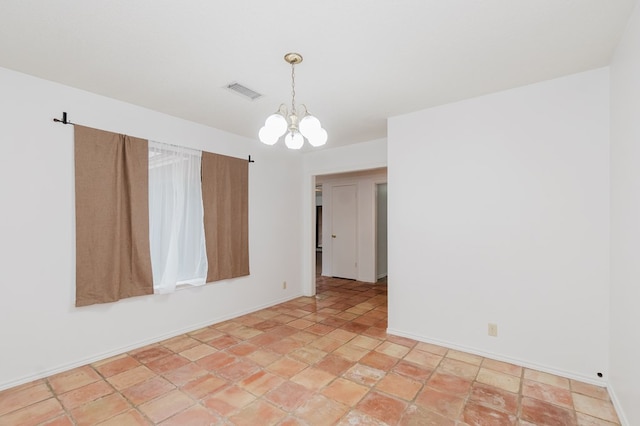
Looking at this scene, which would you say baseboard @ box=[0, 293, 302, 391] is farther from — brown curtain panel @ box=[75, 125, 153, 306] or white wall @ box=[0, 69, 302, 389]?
brown curtain panel @ box=[75, 125, 153, 306]

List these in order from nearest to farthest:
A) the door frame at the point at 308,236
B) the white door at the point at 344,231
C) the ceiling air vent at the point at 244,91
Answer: the ceiling air vent at the point at 244,91
the door frame at the point at 308,236
the white door at the point at 344,231

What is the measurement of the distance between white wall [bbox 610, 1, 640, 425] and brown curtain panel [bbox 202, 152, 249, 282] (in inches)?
153

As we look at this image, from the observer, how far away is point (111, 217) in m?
2.98

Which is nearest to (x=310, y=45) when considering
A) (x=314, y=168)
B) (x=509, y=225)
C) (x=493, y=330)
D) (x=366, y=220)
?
(x=509, y=225)

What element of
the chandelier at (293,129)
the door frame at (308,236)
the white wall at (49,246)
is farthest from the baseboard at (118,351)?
the chandelier at (293,129)

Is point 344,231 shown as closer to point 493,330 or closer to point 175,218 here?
point 175,218

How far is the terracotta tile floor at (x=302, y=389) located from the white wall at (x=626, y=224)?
13.2 inches

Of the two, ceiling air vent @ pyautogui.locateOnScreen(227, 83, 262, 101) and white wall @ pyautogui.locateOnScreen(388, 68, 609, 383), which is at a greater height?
ceiling air vent @ pyautogui.locateOnScreen(227, 83, 262, 101)

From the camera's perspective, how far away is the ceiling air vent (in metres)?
2.77

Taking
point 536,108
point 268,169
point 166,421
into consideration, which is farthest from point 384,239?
point 166,421

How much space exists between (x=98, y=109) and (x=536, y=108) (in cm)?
416

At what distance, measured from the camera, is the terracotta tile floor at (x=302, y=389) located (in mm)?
2061

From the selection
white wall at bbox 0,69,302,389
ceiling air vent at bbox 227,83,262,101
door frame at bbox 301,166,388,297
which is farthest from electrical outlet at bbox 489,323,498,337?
white wall at bbox 0,69,302,389

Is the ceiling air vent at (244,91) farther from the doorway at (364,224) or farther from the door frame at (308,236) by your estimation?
the doorway at (364,224)
